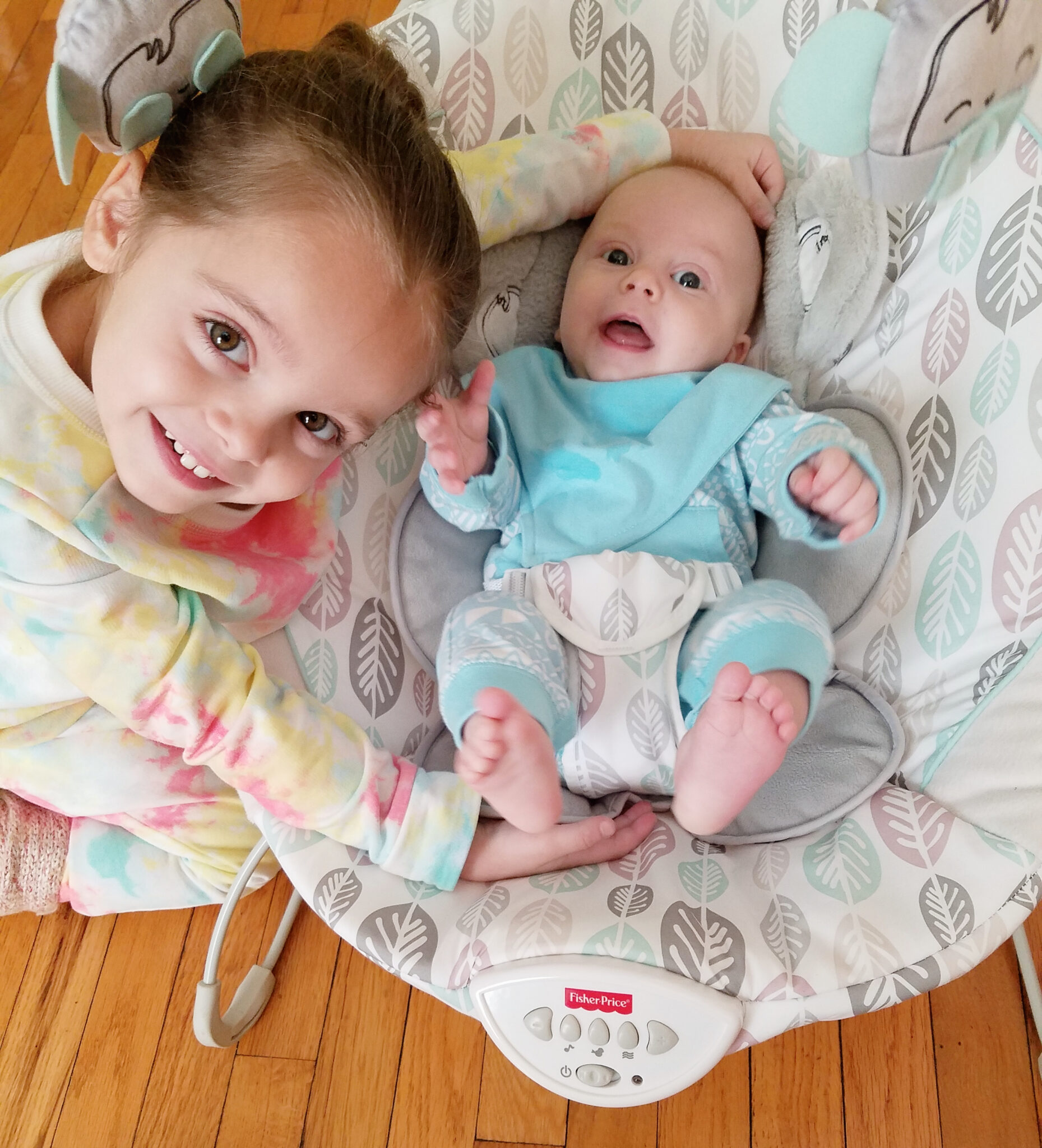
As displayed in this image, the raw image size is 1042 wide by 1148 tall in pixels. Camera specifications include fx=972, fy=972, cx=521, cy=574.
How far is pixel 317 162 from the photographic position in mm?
747

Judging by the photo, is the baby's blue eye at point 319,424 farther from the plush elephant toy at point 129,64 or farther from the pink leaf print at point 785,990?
the pink leaf print at point 785,990

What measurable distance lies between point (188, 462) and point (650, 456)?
0.52 metres

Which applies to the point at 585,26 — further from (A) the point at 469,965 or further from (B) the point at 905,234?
(A) the point at 469,965

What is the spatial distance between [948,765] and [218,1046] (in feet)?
2.97

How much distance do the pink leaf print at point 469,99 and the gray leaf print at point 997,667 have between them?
84 cm

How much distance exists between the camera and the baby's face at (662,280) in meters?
1.12

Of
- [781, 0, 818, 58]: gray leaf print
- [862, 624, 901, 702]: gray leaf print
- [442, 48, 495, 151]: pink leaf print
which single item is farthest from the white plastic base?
[781, 0, 818, 58]: gray leaf print

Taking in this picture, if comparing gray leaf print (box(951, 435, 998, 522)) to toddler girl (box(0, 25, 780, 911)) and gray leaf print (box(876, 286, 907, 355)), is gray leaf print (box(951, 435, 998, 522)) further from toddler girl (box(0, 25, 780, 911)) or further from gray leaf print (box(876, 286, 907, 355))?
toddler girl (box(0, 25, 780, 911))

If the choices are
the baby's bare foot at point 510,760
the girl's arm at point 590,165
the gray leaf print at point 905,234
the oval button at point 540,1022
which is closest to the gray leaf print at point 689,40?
the girl's arm at point 590,165

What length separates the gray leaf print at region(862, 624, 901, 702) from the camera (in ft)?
3.28

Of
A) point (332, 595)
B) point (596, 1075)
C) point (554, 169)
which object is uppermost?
point (554, 169)

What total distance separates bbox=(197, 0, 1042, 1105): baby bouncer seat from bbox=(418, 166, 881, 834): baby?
3.1 inches

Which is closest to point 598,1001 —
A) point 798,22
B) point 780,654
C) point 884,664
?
point 780,654

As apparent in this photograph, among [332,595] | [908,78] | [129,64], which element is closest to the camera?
[908,78]
